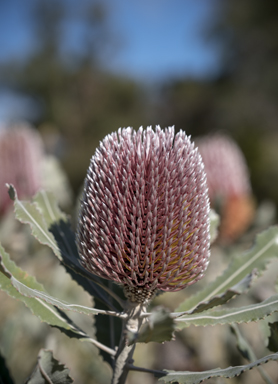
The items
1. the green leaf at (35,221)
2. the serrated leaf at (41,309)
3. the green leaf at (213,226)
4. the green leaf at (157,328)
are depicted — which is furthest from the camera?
the green leaf at (213,226)

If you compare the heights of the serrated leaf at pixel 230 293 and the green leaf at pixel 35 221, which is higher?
the green leaf at pixel 35 221

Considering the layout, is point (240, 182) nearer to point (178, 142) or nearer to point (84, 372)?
point (84, 372)

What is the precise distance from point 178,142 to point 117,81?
95.7ft

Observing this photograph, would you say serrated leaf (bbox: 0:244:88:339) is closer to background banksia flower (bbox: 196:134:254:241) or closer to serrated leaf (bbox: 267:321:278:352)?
serrated leaf (bbox: 267:321:278:352)

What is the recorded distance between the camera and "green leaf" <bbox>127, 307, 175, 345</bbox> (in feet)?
3.03

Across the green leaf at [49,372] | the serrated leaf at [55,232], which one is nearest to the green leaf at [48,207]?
the serrated leaf at [55,232]

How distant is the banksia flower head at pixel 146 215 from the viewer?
1.17m

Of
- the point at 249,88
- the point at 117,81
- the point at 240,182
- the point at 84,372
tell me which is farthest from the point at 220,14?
the point at 84,372

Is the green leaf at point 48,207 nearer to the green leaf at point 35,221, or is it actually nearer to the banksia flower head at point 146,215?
the green leaf at point 35,221

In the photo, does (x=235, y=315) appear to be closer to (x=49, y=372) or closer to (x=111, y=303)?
(x=111, y=303)

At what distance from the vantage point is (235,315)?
1.21m

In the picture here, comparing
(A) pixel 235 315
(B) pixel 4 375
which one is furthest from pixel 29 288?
(A) pixel 235 315

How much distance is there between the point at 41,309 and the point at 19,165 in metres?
2.44

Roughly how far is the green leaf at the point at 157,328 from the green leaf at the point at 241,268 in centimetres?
41
